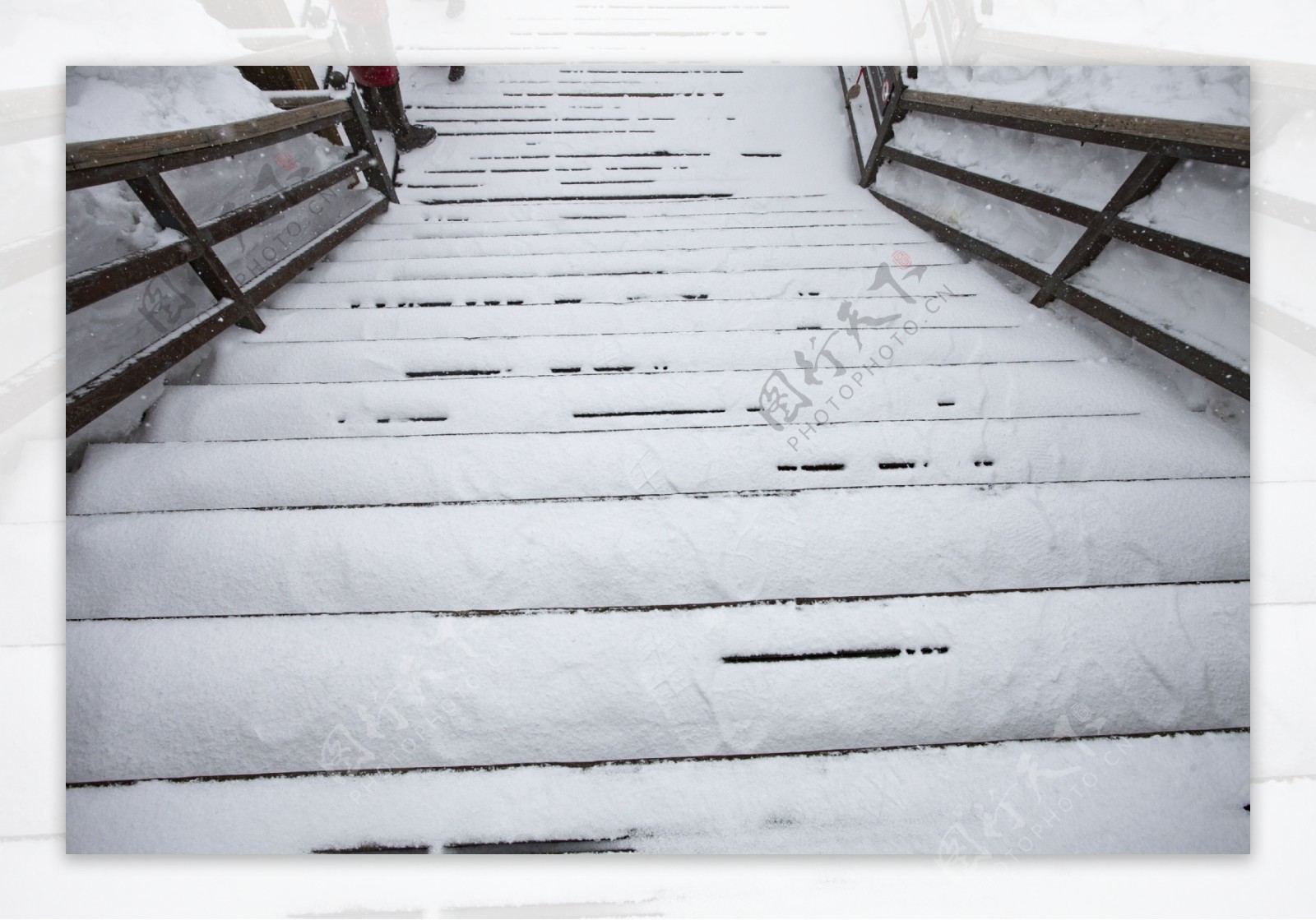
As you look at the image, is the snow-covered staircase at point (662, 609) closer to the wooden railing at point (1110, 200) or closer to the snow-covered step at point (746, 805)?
the snow-covered step at point (746, 805)

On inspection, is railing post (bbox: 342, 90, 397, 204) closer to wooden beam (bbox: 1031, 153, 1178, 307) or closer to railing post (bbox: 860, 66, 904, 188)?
railing post (bbox: 860, 66, 904, 188)

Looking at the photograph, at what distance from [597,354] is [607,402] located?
0.29m

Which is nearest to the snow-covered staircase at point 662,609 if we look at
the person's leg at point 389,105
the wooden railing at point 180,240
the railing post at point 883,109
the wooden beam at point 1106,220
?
the wooden railing at point 180,240

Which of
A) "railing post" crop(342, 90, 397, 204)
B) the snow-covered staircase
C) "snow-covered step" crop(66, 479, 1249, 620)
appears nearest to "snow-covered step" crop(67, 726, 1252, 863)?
the snow-covered staircase

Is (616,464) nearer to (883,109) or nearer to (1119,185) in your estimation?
(1119,185)

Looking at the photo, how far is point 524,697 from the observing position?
0.89 meters

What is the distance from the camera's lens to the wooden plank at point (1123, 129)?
4.06 ft

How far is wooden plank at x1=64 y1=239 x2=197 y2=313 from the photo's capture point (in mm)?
1213

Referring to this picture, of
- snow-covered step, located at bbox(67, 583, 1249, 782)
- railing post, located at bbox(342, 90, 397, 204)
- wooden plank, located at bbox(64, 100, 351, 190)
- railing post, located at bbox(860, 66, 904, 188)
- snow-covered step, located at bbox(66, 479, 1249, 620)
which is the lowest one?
snow-covered step, located at bbox(67, 583, 1249, 782)

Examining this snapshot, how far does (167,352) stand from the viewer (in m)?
1.48

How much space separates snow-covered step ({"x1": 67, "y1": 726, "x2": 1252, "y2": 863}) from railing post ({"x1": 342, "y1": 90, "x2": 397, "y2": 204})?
2.85 metres

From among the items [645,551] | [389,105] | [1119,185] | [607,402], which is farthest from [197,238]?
[1119,185]

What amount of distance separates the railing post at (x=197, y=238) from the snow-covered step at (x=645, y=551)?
2.89 feet

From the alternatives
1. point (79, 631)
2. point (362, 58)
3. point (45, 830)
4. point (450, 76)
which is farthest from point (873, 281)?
point (450, 76)
